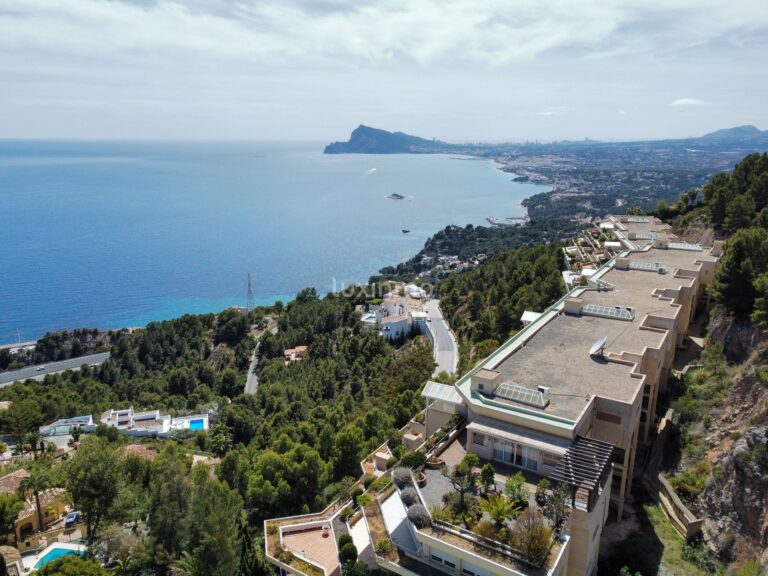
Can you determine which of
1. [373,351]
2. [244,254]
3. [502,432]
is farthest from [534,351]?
[244,254]

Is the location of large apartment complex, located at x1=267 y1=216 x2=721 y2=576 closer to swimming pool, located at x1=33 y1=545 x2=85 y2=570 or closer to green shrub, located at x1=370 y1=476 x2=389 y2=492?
green shrub, located at x1=370 y1=476 x2=389 y2=492

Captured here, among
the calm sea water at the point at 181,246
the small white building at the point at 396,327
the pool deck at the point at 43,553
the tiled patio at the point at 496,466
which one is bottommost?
the calm sea water at the point at 181,246

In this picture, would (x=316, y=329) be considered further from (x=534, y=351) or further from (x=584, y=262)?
(x=534, y=351)

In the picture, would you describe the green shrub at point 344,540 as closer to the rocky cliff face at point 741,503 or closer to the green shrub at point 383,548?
the green shrub at point 383,548

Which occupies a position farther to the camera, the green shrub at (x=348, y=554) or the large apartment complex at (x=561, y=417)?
the green shrub at (x=348, y=554)

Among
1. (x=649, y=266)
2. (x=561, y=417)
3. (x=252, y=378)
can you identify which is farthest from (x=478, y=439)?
(x=252, y=378)

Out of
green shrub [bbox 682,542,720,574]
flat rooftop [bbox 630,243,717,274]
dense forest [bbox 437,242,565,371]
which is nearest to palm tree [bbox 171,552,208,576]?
green shrub [bbox 682,542,720,574]

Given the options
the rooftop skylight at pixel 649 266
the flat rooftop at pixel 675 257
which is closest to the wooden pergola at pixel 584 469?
the rooftop skylight at pixel 649 266
